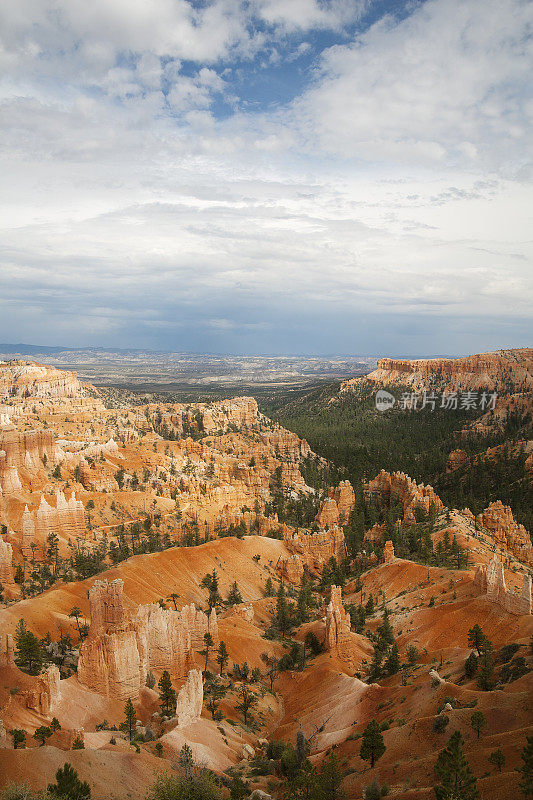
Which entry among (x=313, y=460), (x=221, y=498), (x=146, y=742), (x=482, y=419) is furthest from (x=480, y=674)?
(x=482, y=419)

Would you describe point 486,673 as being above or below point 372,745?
above

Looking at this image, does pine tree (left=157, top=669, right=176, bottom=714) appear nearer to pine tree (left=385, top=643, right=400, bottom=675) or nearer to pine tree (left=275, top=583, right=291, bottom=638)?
pine tree (left=385, top=643, right=400, bottom=675)

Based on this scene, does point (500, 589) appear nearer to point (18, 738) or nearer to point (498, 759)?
point (498, 759)

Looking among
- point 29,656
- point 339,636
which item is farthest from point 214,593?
point 29,656

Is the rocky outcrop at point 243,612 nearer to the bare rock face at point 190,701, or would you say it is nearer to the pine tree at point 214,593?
the pine tree at point 214,593

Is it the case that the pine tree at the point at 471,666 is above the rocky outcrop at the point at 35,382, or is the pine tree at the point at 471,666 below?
below

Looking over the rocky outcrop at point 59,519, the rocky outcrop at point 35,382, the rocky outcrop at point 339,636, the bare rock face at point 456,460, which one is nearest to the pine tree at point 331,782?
the rocky outcrop at point 339,636
